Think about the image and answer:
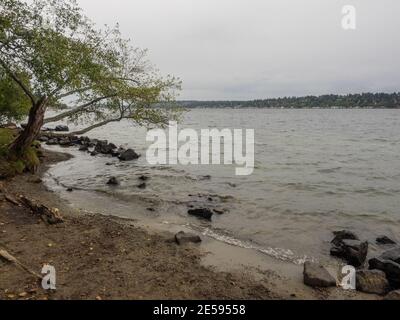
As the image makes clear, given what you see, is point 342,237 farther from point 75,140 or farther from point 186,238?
point 75,140

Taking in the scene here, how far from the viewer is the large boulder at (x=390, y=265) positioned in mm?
Answer: 9945

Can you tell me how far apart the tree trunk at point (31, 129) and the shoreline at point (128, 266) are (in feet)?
27.8

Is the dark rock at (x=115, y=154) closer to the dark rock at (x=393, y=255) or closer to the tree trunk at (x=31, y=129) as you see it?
the tree trunk at (x=31, y=129)

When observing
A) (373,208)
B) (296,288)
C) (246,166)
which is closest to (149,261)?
(296,288)

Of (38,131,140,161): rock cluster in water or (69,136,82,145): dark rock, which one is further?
(69,136,82,145): dark rock

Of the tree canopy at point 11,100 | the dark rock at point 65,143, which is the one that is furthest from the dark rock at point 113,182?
the dark rock at point 65,143

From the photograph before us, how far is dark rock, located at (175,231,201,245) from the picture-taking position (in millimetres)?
11898

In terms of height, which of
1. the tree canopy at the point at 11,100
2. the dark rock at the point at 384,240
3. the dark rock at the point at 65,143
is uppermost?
the tree canopy at the point at 11,100

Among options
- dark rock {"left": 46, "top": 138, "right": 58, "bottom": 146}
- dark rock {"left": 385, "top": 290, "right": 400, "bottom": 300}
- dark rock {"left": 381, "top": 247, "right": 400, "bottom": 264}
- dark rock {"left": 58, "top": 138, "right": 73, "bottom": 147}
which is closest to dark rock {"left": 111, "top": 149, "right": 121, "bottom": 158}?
dark rock {"left": 58, "top": 138, "right": 73, "bottom": 147}

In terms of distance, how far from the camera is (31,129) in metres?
21.0

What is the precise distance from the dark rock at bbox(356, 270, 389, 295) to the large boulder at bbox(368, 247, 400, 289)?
52cm

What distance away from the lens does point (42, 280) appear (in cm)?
773

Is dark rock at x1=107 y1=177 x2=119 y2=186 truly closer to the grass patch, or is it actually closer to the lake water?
the lake water

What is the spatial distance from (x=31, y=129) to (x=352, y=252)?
18.8m
